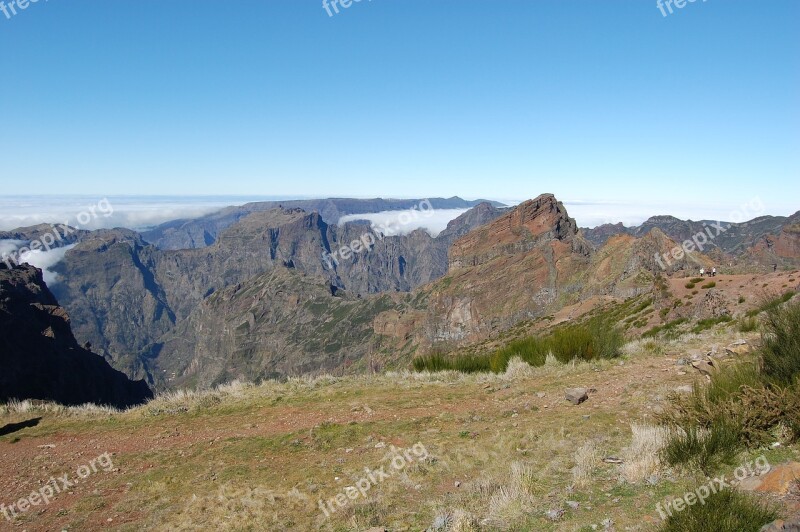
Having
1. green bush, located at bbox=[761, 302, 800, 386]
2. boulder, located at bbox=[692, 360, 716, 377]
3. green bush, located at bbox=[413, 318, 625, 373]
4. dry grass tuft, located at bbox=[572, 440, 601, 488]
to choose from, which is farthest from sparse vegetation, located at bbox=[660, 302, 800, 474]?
green bush, located at bbox=[413, 318, 625, 373]

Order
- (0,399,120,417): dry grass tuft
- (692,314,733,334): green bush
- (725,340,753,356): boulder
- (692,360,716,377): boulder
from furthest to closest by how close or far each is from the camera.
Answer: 1. (692,314,733,334): green bush
2. (0,399,120,417): dry grass tuft
3. (725,340,753,356): boulder
4. (692,360,716,377): boulder

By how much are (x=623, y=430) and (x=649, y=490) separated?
10.4 ft

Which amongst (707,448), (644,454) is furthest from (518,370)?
(707,448)
